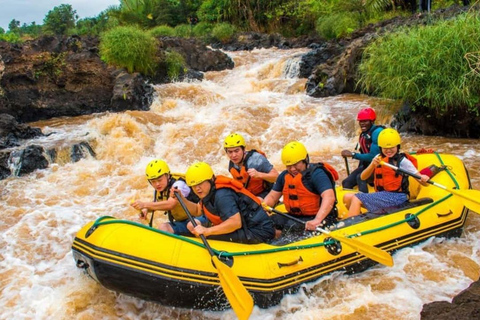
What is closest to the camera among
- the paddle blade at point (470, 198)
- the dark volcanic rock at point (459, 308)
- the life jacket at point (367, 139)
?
the dark volcanic rock at point (459, 308)

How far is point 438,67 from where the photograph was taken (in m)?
6.79

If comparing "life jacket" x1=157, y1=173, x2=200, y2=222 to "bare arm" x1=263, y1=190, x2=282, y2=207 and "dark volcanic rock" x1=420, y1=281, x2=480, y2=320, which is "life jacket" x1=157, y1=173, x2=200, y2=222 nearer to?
"bare arm" x1=263, y1=190, x2=282, y2=207

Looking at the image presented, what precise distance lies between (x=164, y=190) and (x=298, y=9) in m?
19.5

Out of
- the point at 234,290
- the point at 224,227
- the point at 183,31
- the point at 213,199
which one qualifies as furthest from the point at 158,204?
the point at 183,31

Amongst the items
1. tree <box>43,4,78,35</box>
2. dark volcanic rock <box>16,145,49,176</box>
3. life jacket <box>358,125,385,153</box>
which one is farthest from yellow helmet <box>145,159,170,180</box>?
tree <box>43,4,78,35</box>

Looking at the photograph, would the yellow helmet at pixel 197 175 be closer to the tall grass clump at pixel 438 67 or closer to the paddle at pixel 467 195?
the paddle at pixel 467 195

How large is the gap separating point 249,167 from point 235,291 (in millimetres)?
1565

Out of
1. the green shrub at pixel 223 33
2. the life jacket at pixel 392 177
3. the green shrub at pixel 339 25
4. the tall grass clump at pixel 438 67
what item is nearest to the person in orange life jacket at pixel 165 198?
the life jacket at pixel 392 177

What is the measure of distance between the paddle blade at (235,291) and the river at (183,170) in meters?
0.39

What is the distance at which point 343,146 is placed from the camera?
7.82 m

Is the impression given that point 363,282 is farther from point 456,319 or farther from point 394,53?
point 394,53

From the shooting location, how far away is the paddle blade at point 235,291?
2973mm

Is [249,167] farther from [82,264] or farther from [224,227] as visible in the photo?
[82,264]

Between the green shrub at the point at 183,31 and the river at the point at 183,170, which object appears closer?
the river at the point at 183,170
